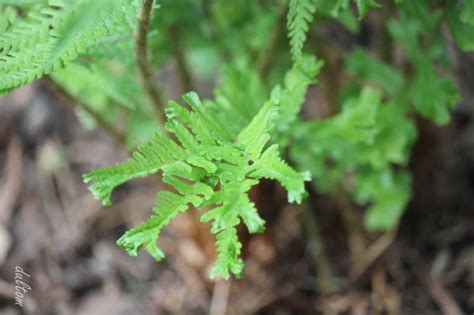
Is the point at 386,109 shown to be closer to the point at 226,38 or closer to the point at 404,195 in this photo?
the point at 404,195

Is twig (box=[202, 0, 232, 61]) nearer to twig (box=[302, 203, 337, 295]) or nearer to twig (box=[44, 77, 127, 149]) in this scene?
twig (box=[44, 77, 127, 149])

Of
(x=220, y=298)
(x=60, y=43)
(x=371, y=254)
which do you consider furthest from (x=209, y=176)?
(x=371, y=254)

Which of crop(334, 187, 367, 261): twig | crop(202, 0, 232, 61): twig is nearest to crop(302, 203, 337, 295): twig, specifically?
crop(334, 187, 367, 261): twig

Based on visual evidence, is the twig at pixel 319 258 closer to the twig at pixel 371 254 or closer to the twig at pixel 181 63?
the twig at pixel 371 254

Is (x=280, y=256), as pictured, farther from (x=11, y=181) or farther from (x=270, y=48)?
(x=11, y=181)

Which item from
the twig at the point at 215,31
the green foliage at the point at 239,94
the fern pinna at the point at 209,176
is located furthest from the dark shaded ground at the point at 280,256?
the fern pinna at the point at 209,176

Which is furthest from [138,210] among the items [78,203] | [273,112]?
[273,112]
